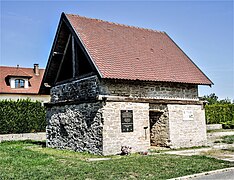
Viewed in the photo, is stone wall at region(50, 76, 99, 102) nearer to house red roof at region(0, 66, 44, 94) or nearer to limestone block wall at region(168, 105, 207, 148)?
limestone block wall at region(168, 105, 207, 148)

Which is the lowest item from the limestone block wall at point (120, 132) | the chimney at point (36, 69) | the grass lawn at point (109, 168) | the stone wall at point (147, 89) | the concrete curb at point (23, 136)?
the grass lawn at point (109, 168)

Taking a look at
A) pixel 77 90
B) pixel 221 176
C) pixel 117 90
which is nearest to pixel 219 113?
pixel 77 90

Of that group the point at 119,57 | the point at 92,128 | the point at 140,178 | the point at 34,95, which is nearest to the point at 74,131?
the point at 92,128

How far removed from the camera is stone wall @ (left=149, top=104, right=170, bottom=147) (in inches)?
628

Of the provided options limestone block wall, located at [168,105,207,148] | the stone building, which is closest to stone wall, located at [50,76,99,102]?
the stone building

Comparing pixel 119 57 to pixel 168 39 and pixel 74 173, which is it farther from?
pixel 74 173

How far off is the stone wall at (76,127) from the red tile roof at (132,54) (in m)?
2.04

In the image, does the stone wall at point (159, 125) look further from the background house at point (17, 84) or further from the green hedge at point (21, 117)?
the background house at point (17, 84)

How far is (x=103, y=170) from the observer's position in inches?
391

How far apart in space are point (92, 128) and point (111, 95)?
1.67 m

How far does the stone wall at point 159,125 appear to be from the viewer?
15.9 metres

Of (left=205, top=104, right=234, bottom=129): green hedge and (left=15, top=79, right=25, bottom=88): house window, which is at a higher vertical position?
(left=15, top=79, right=25, bottom=88): house window

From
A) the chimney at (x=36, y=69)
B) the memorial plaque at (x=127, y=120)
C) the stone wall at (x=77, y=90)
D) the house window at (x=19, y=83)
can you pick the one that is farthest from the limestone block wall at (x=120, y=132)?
the chimney at (x=36, y=69)

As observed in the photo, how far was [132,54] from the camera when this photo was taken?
16.5 meters
